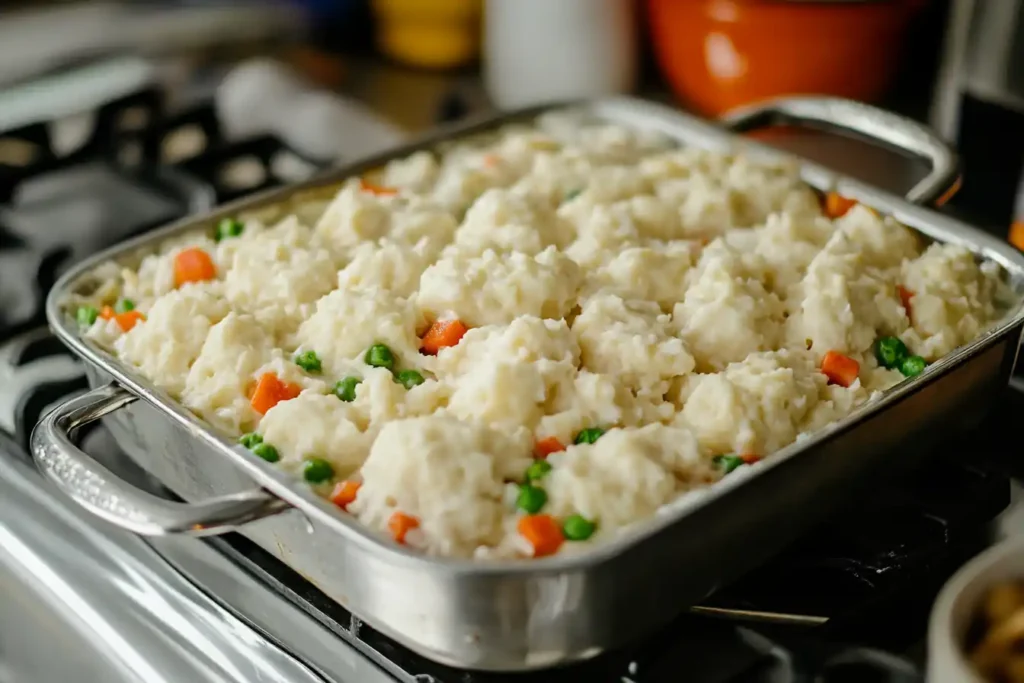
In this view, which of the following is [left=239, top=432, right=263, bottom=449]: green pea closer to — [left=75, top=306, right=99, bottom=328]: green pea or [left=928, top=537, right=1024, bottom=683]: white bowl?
[left=75, top=306, right=99, bottom=328]: green pea

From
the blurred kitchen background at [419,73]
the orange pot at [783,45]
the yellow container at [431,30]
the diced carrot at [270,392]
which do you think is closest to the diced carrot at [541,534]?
A: the diced carrot at [270,392]

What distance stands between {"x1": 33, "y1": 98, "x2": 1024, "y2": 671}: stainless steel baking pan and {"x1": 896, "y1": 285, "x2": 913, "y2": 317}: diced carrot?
9cm

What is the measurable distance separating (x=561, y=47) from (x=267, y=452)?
1037 mm

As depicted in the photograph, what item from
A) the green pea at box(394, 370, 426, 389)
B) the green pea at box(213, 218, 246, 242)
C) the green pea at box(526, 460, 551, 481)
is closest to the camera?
the green pea at box(526, 460, 551, 481)

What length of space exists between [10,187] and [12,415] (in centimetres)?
48

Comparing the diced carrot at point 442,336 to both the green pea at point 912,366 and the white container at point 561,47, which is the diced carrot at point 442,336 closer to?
the green pea at point 912,366

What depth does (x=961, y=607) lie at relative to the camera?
0.77 meters

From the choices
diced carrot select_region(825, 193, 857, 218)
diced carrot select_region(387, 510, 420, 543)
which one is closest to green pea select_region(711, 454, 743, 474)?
diced carrot select_region(387, 510, 420, 543)

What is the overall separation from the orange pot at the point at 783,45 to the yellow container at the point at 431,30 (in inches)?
14.6

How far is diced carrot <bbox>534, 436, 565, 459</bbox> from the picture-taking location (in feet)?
2.85

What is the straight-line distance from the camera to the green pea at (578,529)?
78cm

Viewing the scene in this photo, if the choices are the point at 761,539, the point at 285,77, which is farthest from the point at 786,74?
the point at 761,539

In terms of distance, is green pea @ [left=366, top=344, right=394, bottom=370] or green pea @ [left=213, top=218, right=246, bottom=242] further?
green pea @ [left=213, top=218, right=246, bottom=242]

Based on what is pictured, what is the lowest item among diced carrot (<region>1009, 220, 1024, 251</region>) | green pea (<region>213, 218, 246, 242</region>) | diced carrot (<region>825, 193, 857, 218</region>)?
diced carrot (<region>1009, 220, 1024, 251</region>)
